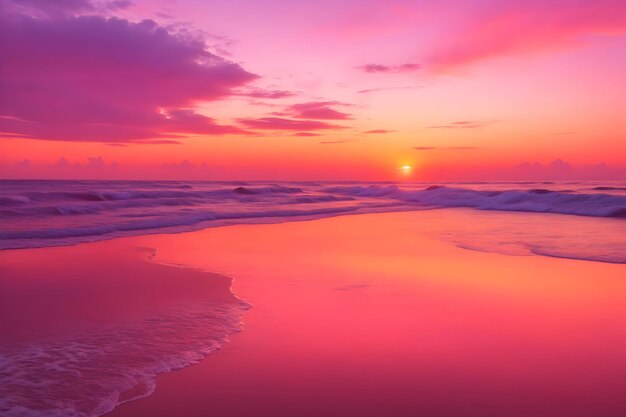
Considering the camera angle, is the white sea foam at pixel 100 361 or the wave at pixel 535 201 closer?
the white sea foam at pixel 100 361

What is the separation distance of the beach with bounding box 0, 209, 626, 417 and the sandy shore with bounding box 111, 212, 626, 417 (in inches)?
0.7

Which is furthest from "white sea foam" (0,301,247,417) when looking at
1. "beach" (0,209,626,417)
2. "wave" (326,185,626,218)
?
"wave" (326,185,626,218)

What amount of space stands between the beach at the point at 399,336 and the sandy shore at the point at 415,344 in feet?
0.05

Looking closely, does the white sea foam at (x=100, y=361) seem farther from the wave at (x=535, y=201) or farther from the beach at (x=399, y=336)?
the wave at (x=535, y=201)

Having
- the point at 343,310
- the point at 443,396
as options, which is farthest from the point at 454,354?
the point at 343,310

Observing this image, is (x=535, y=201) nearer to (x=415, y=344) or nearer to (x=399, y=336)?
(x=399, y=336)

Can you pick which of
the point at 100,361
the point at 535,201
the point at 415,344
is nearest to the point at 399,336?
the point at 415,344

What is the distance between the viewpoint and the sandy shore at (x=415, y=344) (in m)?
3.66

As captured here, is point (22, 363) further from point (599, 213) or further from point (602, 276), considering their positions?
point (599, 213)

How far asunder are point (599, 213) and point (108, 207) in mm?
22323

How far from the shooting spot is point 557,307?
20.2 feet

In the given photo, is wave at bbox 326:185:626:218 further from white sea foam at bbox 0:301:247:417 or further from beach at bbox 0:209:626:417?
white sea foam at bbox 0:301:247:417

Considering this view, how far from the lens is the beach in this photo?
3.68 m

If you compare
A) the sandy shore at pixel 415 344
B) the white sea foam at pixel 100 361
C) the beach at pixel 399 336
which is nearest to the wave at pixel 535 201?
the beach at pixel 399 336
